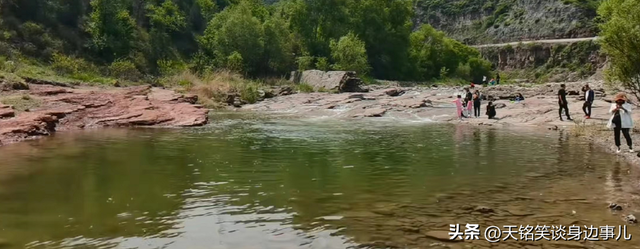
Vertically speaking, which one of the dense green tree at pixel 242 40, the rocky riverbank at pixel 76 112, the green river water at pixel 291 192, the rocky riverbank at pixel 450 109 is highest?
the dense green tree at pixel 242 40

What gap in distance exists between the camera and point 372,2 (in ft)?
287

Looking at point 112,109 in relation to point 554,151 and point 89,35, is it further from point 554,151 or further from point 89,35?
point 89,35


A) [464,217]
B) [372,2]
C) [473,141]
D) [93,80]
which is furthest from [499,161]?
[372,2]

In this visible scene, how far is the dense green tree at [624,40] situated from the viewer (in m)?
22.1

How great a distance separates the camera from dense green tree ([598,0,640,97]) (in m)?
22.1

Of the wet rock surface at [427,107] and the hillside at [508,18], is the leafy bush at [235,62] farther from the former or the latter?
the hillside at [508,18]

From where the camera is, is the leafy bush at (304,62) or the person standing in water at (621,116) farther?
the leafy bush at (304,62)

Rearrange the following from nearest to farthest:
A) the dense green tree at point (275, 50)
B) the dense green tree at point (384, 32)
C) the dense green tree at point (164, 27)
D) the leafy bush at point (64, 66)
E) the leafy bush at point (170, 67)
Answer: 1. the leafy bush at point (64, 66)
2. the leafy bush at point (170, 67)
3. the dense green tree at point (275, 50)
4. the dense green tree at point (164, 27)
5. the dense green tree at point (384, 32)

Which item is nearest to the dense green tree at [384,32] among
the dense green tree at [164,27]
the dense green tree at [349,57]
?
the dense green tree at [349,57]

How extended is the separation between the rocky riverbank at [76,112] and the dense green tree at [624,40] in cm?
2039

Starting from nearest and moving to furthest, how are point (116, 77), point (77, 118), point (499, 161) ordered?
point (499, 161)
point (77, 118)
point (116, 77)

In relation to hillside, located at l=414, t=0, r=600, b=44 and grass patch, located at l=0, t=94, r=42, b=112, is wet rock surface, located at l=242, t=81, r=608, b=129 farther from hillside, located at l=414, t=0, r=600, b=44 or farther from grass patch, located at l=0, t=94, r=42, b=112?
hillside, located at l=414, t=0, r=600, b=44

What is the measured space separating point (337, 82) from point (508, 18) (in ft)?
313

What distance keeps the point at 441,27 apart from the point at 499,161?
468 feet
